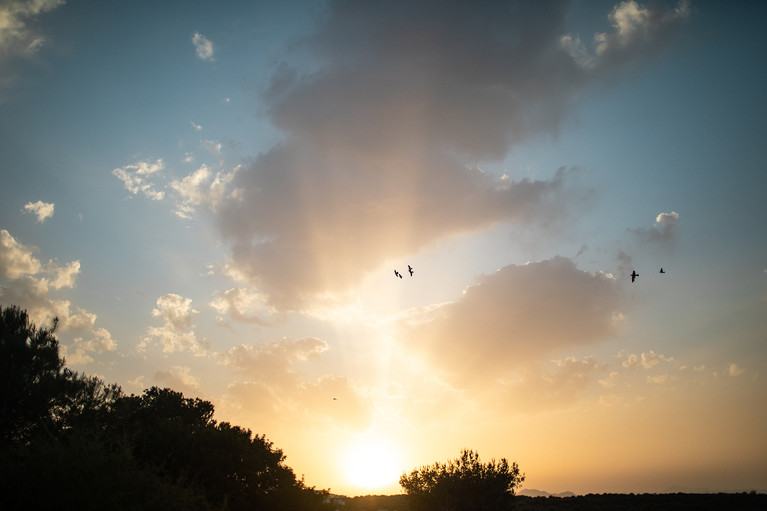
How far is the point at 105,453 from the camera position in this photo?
21.8 metres

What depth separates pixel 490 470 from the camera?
35.1 metres

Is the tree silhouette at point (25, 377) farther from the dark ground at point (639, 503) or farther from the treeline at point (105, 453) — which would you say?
the dark ground at point (639, 503)

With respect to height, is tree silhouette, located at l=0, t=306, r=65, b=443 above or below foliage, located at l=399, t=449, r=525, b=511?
above

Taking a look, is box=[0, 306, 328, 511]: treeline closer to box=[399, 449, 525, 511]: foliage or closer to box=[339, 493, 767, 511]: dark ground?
box=[399, 449, 525, 511]: foliage

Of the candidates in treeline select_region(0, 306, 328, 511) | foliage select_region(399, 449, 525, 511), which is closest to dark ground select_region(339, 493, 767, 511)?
foliage select_region(399, 449, 525, 511)

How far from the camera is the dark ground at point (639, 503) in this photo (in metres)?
38.8

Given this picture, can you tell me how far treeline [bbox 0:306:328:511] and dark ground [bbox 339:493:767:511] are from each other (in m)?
20.0

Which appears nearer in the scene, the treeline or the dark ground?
the treeline

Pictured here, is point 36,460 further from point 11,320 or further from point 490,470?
point 490,470

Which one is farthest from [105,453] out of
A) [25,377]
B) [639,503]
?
[639,503]

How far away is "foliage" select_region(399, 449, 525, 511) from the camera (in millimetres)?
33594

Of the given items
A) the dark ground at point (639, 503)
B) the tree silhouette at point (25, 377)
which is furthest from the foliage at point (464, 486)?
the tree silhouette at point (25, 377)

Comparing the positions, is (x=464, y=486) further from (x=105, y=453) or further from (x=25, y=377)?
(x=25, y=377)

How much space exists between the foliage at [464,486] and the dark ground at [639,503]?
8908 millimetres
